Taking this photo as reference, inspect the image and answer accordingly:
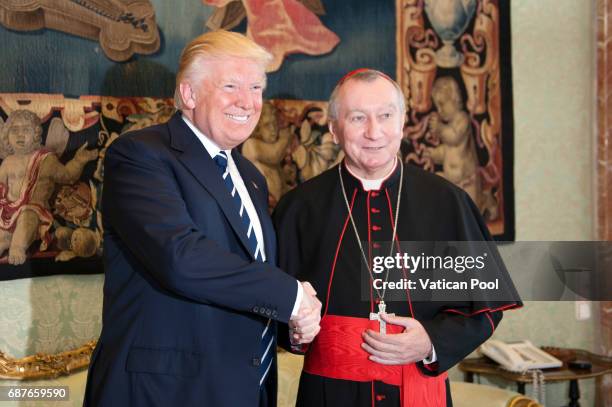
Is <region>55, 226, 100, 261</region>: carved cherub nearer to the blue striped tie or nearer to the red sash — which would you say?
the blue striped tie

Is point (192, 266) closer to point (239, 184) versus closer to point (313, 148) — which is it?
point (239, 184)

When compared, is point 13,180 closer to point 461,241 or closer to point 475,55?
point 461,241

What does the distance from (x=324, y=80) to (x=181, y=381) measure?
2.21 meters

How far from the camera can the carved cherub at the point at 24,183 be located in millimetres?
3139

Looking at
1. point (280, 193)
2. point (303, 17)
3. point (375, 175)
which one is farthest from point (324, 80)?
point (375, 175)

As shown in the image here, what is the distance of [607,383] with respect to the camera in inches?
181

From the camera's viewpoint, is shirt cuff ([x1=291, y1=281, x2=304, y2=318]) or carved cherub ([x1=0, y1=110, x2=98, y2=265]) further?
carved cherub ([x1=0, y1=110, x2=98, y2=265])

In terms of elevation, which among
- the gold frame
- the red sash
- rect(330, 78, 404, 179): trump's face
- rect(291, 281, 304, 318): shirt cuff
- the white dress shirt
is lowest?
the gold frame

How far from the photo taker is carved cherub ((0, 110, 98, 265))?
314 centimetres

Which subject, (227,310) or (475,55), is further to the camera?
(475,55)

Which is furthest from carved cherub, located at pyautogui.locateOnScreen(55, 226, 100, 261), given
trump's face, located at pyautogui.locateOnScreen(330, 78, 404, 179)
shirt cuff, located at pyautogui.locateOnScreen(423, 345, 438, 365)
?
shirt cuff, located at pyautogui.locateOnScreen(423, 345, 438, 365)

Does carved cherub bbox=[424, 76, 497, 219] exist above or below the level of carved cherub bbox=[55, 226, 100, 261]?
above

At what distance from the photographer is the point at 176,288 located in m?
2.02

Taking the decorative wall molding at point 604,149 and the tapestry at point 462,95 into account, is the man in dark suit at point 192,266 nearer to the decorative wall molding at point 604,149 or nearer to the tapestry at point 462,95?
the tapestry at point 462,95
